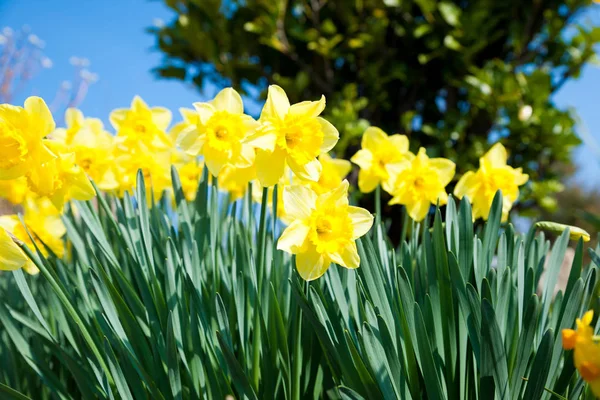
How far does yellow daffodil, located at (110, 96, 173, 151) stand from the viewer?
1313mm

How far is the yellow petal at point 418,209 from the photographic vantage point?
4.11ft

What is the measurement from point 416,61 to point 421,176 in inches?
101

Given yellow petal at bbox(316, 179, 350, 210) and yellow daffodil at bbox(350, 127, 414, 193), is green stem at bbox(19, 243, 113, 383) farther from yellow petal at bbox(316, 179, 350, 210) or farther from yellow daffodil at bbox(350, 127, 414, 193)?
yellow daffodil at bbox(350, 127, 414, 193)

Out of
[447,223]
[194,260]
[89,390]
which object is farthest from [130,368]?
[447,223]

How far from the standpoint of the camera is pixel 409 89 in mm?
3680

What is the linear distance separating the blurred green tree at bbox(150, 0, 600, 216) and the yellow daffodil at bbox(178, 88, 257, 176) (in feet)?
6.58

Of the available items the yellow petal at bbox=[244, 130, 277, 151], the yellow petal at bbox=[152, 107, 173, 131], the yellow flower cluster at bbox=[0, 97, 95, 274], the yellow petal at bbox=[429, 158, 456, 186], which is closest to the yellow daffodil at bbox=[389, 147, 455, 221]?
the yellow petal at bbox=[429, 158, 456, 186]

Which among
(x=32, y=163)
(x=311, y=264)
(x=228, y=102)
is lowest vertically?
(x=311, y=264)

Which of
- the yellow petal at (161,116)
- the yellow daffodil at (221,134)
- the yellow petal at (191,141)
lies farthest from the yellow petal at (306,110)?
the yellow petal at (161,116)

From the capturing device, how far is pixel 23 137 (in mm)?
889

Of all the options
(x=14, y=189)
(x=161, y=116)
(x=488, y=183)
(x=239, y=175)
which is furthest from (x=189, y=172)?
(x=488, y=183)

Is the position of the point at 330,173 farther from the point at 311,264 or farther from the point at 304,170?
the point at 311,264

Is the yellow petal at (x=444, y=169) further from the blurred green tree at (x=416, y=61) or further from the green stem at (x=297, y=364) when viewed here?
the blurred green tree at (x=416, y=61)

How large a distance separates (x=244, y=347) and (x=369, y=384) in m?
0.26
